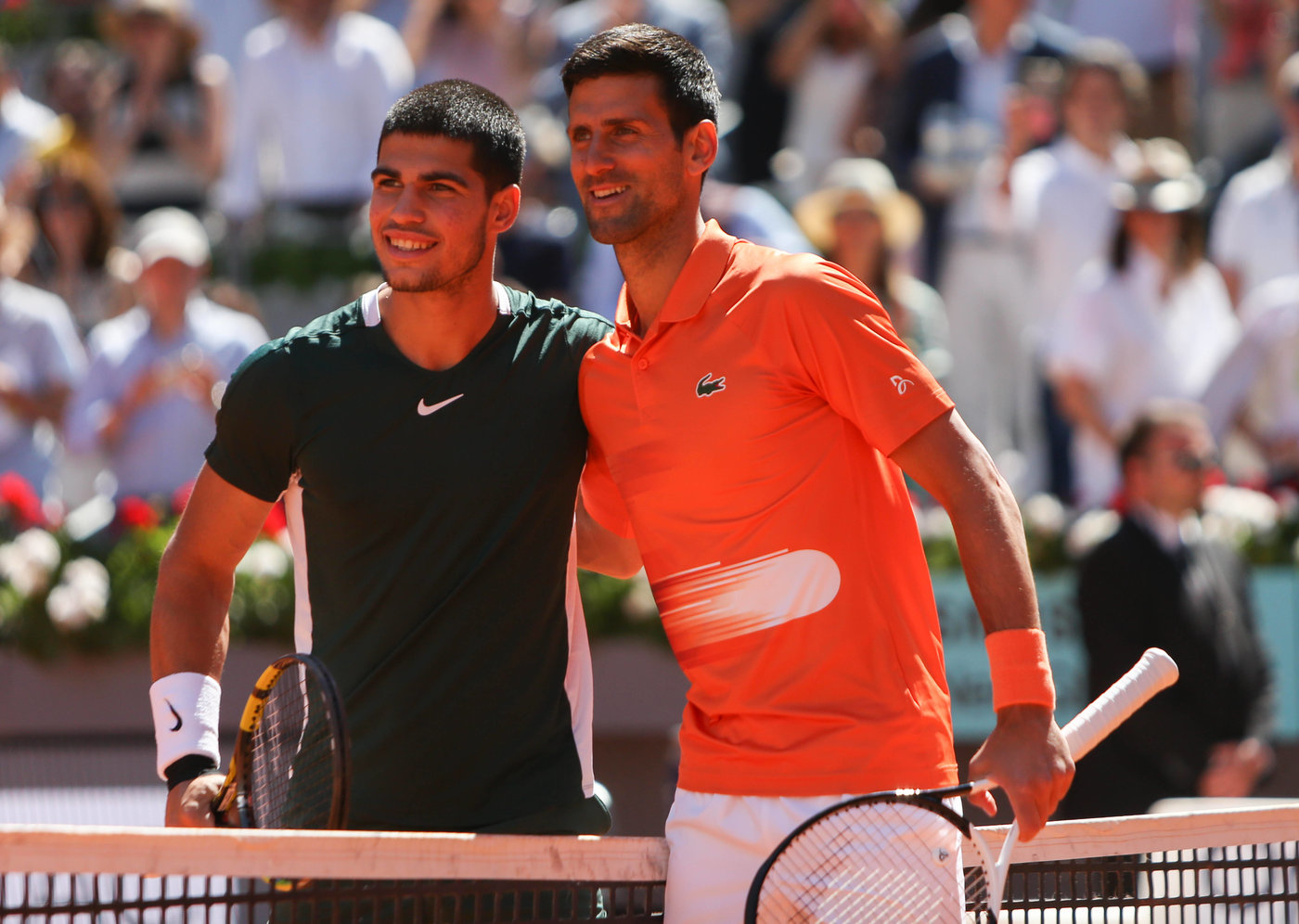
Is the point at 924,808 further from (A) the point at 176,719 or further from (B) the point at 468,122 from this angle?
(B) the point at 468,122

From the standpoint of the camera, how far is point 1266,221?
8789mm

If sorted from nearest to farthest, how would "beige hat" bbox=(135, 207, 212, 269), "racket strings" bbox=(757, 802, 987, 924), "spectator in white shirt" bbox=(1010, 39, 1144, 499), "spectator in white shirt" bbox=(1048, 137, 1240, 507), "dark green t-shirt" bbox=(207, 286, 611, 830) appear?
"racket strings" bbox=(757, 802, 987, 924) < "dark green t-shirt" bbox=(207, 286, 611, 830) < "beige hat" bbox=(135, 207, 212, 269) < "spectator in white shirt" bbox=(1048, 137, 1240, 507) < "spectator in white shirt" bbox=(1010, 39, 1144, 499)

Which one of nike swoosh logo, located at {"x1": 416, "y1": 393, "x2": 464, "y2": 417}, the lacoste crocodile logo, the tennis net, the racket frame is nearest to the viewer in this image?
the tennis net

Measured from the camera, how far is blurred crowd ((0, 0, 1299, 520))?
7.99 metres

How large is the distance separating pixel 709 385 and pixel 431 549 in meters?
0.61

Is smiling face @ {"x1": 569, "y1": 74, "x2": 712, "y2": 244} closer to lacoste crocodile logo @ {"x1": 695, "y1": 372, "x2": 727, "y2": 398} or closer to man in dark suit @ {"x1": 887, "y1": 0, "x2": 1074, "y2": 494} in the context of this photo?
lacoste crocodile logo @ {"x1": 695, "y1": 372, "x2": 727, "y2": 398}

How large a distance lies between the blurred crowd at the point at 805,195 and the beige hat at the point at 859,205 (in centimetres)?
2

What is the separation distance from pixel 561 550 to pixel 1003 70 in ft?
Result: 22.2

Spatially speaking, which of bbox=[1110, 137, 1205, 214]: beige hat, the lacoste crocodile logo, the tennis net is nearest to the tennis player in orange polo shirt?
the lacoste crocodile logo

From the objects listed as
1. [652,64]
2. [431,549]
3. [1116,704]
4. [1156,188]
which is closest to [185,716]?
[431,549]

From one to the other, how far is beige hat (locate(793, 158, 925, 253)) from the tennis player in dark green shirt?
5149 millimetres

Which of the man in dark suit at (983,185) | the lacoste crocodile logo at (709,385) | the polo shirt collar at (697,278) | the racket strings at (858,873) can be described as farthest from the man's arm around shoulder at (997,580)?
the man in dark suit at (983,185)

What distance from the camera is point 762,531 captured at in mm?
2936

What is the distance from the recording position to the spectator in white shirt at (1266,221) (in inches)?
341
